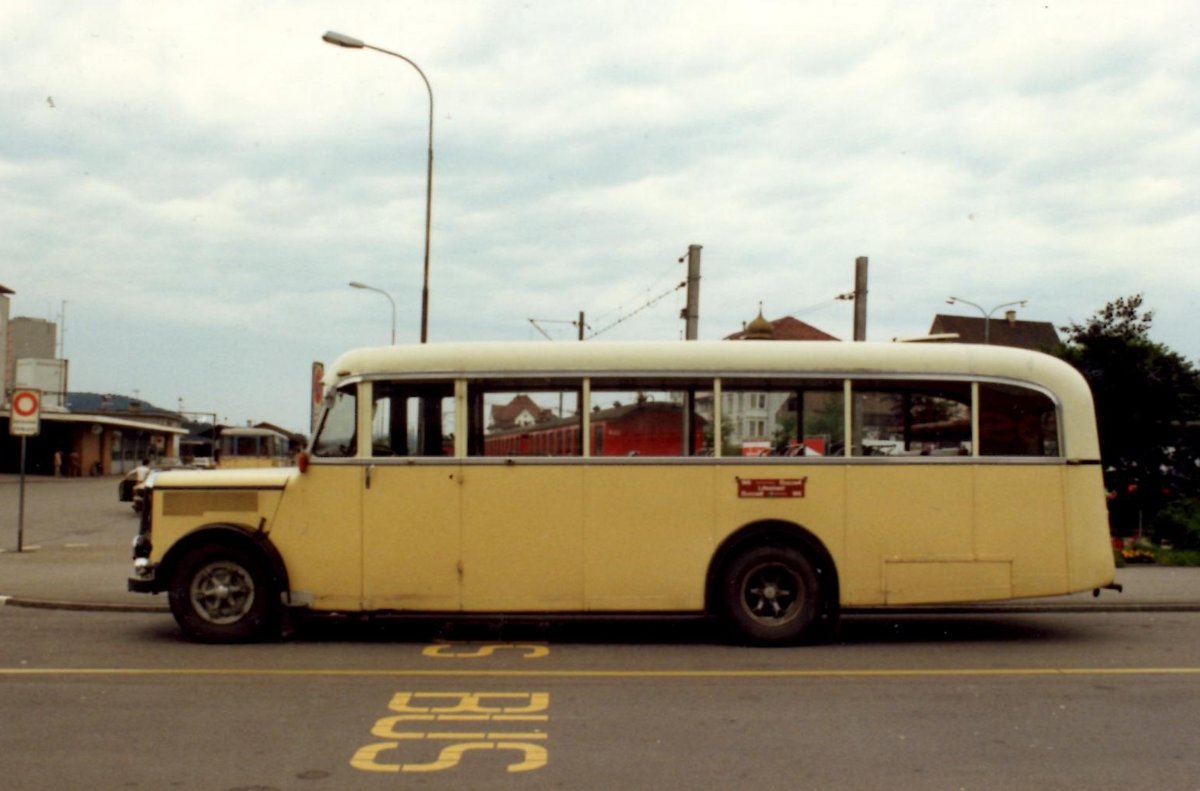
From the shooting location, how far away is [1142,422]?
20.3 metres

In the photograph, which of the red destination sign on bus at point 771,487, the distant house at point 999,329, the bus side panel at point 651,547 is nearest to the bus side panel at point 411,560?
the bus side panel at point 651,547

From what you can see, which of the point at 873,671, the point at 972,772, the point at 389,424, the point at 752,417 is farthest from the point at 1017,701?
the point at 389,424

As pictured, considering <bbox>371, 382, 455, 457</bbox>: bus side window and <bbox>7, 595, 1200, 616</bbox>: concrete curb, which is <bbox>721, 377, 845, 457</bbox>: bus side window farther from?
<bbox>7, 595, 1200, 616</bbox>: concrete curb

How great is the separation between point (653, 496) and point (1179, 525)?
12.4 metres

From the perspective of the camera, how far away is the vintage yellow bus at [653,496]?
10.8m

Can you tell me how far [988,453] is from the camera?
36.2ft

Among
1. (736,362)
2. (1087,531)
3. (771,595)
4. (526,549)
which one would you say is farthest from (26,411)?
(1087,531)

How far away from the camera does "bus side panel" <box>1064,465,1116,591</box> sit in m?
11.0

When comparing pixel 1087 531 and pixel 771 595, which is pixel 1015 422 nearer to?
pixel 1087 531

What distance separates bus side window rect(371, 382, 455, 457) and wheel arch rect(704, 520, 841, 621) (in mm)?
2532

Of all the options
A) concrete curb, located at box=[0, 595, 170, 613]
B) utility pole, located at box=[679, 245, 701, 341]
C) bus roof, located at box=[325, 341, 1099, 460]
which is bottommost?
concrete curb, located at box=[0, 595, 170, 613]

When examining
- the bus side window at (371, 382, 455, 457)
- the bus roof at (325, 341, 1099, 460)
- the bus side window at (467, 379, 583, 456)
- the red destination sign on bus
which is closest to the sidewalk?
the bus roof at (325, 341, 1099, 460)

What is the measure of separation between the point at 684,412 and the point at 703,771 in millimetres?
4837

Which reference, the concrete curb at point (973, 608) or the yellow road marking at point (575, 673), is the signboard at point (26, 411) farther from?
the yellow road marking at point (575, 673)
